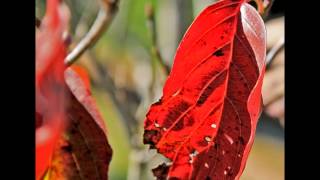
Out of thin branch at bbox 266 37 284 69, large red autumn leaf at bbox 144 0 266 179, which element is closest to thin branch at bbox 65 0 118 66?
large red autumn leaf at bbox 144 0 266 179

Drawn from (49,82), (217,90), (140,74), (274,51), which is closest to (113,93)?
(140,74)

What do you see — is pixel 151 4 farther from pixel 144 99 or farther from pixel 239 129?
pixel 239 129

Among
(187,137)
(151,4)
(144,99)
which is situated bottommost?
(187,137)

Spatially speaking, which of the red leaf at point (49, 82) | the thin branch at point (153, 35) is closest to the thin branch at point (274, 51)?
the thin branch at point (153, 35)

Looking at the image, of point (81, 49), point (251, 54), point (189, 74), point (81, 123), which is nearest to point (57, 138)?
point (81, 123)

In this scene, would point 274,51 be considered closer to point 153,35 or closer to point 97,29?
point 153,35
